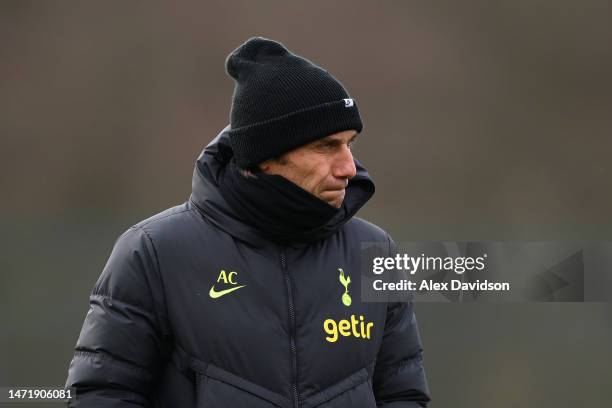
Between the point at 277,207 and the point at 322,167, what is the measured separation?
106mm

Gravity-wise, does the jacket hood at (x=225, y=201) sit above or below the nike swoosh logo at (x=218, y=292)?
above

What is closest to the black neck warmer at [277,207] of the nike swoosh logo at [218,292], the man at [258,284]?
the man at [258,284]

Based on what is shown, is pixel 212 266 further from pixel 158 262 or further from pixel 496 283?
pixel 496 283

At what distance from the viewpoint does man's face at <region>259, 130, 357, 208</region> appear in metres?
1.61

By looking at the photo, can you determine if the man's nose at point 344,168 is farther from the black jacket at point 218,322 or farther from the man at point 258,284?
the black jacket at point 218,322

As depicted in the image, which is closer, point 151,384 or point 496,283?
point 151,384

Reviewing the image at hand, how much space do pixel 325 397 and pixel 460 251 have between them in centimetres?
180

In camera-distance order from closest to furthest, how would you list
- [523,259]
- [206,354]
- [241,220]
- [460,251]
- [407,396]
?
[206,354] → [241,220] → [407,396] → [460,251] → [523,259]

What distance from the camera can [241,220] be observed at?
5.32 feet

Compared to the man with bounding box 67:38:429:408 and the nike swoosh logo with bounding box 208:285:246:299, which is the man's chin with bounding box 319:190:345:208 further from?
the nike swoosh logo with bounding box 208:285:246:299

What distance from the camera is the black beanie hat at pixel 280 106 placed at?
161 cm

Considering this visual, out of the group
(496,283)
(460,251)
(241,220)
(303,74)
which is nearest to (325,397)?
(241,220)

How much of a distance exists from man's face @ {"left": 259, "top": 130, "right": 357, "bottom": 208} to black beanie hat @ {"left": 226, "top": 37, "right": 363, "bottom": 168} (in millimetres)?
20

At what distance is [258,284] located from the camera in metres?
1.58
